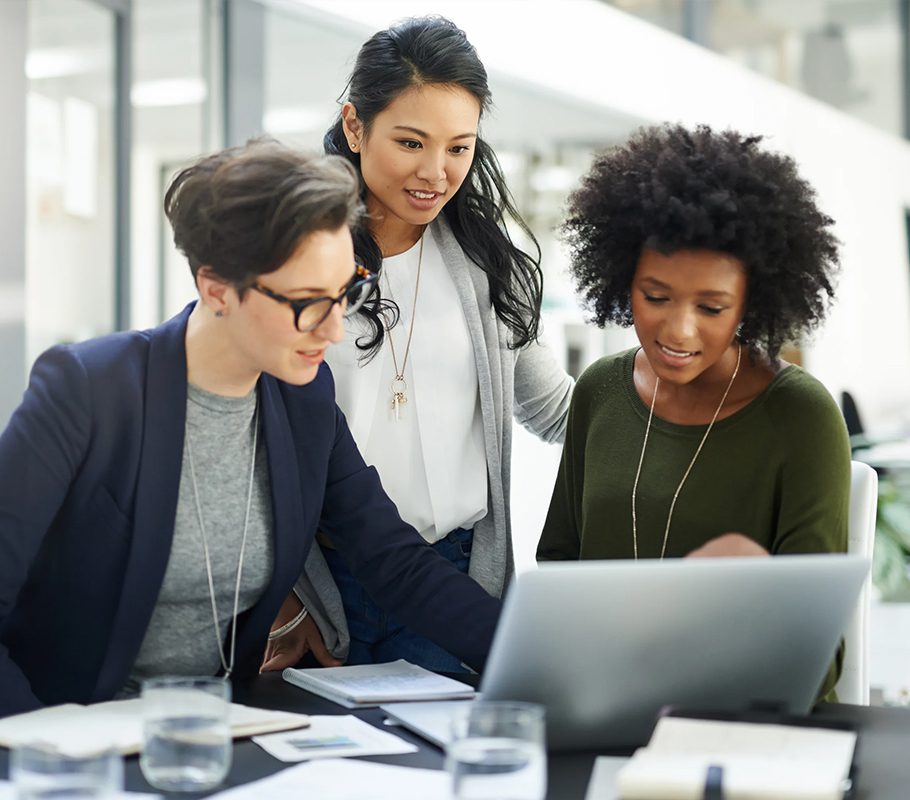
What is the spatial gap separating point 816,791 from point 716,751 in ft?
0.45

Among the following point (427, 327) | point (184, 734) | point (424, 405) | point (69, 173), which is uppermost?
point (69, 173)

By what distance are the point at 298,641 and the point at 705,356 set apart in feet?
2.70

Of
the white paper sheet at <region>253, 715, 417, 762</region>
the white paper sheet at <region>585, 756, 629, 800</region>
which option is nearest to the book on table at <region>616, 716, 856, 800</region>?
the white paper sheet at <region>585, 756, 629, 800</region>

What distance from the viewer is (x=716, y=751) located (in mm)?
1261

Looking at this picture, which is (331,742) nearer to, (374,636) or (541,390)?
(374,636)

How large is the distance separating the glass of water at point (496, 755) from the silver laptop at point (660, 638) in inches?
5.4

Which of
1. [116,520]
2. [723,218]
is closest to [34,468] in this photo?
[116,520]

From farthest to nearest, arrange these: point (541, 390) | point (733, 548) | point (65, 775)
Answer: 1. point (541, 390)
2. point (733, 548)
3. point (65, 775)

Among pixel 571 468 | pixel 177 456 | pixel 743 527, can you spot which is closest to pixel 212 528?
pixel 177 456

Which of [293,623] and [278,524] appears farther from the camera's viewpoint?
[293,623]

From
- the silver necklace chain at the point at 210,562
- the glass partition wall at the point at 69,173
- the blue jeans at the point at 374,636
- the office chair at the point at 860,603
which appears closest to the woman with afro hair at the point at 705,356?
the office chair at the point at 860,603

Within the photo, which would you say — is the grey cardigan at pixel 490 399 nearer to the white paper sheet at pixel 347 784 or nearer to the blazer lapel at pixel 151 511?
the blazer lapel at pixel 151 511

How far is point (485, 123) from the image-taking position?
3.45 meters

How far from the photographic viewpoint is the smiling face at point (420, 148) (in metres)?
2.12
